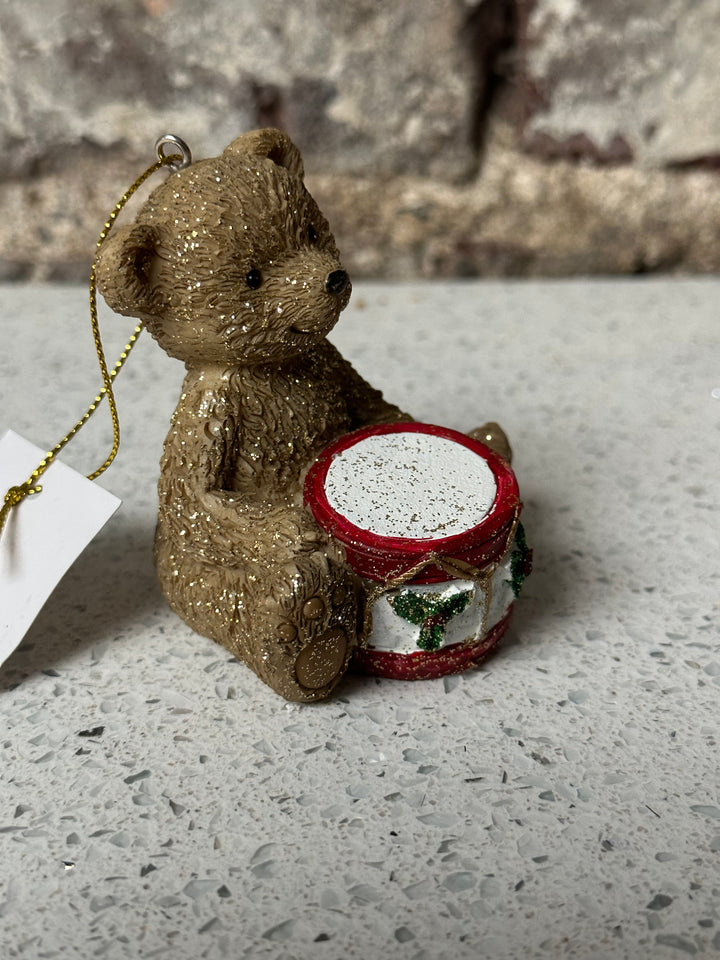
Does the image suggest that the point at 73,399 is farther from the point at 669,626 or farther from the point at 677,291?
the point at 677,291

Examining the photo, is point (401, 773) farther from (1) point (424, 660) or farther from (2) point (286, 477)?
(2) point (286, 477)

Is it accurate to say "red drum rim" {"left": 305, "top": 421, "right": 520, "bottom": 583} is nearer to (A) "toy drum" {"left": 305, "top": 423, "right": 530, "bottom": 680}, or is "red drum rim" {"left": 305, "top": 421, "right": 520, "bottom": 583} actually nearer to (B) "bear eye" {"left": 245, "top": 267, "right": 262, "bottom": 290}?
(A) "toy drum" {"left": 305, "top": 423, "right": 530, "bottom": 680}

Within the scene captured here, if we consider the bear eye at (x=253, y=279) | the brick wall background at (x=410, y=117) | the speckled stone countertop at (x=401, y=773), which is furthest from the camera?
the brick wall background at (x=410, y=117)

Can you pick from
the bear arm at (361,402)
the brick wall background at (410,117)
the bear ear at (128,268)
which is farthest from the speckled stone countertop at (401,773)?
the brick wall background at (410,117)

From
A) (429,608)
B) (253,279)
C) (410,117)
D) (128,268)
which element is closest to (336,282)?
(253,279)

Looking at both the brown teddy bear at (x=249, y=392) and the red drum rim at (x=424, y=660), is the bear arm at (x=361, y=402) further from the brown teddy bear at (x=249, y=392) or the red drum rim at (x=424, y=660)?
the red drum rim at (x=424, y=660)

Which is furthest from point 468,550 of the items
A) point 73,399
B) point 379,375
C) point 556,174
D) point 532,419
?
point 556,174

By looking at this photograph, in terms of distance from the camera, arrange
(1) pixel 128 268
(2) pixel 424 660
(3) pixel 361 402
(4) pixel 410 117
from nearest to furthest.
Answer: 1. (1) pixel 128 268
2. (2) pixel 424 660
3. (3) pixel 361 402
4. (4) pixel 410 117
